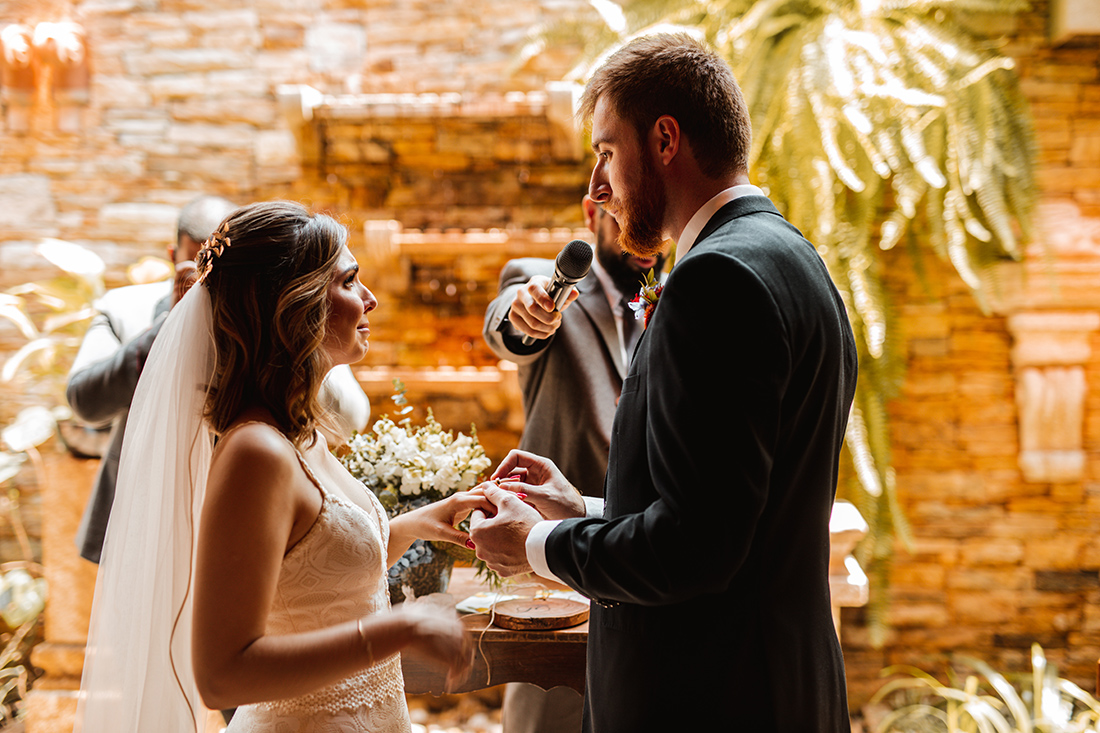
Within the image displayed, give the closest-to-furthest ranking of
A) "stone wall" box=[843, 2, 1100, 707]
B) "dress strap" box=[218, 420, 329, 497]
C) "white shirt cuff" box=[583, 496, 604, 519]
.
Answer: "dress strap" box=[218, 420, 329, 497] → "white shirt cuff" box=[583, 496, 604, 519] → "stone wall" box=[843, 2, 1100, 707]

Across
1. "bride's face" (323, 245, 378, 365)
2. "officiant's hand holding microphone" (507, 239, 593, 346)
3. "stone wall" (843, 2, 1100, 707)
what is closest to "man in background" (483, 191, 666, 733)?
"officiant's hand holding microphone" (507, 239, 593, 346)

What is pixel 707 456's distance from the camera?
2.99ft

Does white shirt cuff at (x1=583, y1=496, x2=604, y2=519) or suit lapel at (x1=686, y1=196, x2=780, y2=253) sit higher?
suit lapel at (x1=686, y1=196, x2=780, y2=253)

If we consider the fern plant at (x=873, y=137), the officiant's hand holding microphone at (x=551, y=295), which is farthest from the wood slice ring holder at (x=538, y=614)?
the fern plant at (x=873, y=137)

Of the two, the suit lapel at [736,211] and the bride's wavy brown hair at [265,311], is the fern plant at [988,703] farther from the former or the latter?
the bride's wavy brown hair at [265,311]

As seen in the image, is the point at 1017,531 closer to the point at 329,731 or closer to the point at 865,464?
the point at 865,464

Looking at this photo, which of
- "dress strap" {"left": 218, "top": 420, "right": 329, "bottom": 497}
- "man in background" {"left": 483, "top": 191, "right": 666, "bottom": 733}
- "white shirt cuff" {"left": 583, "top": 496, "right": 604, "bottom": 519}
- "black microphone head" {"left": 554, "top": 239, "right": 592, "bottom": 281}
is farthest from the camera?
"man in background" {"left": 483, "top": 191, "right": 666, "bottom": 733}

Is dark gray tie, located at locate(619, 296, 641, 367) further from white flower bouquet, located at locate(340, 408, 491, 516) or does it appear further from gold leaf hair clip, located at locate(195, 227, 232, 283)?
gold leaf hair clip, located at locate(195, 227, 232, 283)

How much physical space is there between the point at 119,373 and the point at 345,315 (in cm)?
130

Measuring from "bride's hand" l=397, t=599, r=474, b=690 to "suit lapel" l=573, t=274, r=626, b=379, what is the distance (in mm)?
1186

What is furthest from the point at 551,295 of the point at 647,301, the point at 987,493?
the point at 987,493

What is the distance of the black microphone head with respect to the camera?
1548mm

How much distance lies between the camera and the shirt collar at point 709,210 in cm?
114

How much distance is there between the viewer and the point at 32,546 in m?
3.67
